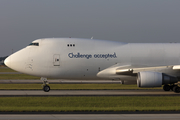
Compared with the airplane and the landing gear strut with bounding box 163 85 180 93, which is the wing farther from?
the landing gear strut with bounding box 163 85 180 93

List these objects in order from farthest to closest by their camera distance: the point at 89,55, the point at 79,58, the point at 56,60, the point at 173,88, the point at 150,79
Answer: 1. the point at 173,88
2. the point at 89,55
3. the point at 79,58
4. the point at 56,60
5. the point at 150,79

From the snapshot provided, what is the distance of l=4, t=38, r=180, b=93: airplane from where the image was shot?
28.7 metres

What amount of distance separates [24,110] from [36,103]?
350 cm

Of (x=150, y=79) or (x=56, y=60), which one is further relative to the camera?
(x=56, y=60)

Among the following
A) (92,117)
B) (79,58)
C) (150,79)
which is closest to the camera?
(92,117)

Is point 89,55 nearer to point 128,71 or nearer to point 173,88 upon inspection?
point 128,71

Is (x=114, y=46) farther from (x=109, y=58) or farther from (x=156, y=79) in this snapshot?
(x=156, y=79)

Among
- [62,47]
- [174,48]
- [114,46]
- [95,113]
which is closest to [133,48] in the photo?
[114,46]

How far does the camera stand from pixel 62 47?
2920cm

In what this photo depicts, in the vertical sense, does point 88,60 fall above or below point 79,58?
below

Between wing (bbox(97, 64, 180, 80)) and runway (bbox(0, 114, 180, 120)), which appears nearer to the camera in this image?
runway (bbox(0, 114, 180, 120))

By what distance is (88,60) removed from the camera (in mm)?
28984

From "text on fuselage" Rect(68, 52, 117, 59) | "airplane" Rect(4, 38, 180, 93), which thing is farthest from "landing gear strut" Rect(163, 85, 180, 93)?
"text on fuselage" Rect(68, 52, 117, 59)

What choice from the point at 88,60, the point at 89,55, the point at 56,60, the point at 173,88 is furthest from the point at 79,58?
the point at 173,88
